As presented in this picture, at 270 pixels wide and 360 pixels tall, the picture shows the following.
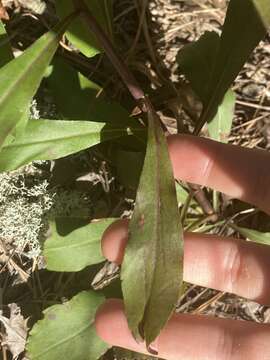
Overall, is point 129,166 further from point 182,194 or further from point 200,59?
point 200,59

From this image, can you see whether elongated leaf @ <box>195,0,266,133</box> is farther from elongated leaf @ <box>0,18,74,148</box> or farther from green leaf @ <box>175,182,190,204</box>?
elongated leaf @ <box>0,18,74,148</box>

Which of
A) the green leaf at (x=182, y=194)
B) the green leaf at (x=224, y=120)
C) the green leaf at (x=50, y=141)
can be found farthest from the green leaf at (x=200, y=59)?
the green leaf at (x=50, y=141)

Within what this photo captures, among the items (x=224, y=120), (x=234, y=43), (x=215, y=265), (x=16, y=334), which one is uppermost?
(x=234, y=43)

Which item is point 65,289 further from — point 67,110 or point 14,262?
point 67,110

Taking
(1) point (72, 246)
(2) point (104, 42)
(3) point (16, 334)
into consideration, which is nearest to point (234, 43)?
(2) point (104, 42)

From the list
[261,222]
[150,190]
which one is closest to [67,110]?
[150,190]

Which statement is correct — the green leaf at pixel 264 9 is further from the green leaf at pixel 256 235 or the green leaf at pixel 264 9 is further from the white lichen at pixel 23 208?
the white lichen at pixel 23 208
